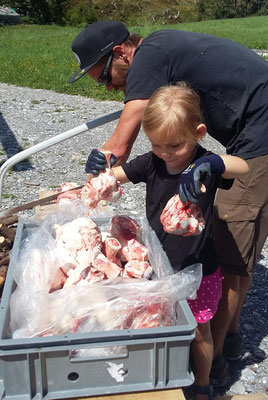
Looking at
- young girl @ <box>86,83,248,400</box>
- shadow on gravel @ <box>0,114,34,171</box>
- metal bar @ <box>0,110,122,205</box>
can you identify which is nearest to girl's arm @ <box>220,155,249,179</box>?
young girl @ <box>86,83,248,400</box>

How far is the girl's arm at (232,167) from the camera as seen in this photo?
203 cm

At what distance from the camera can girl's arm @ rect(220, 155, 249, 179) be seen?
6.66 ft

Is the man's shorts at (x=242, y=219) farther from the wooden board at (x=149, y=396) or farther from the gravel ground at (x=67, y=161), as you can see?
the wooden board at (x=149, y=396)

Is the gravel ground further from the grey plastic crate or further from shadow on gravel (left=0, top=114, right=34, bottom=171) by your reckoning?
the grey plastic crate

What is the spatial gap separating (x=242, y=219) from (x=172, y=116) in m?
0.78

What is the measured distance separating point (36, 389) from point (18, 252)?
651 mm

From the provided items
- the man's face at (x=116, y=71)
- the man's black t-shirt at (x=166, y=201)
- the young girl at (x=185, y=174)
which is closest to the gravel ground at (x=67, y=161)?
the young girl at (x=185, y=174)

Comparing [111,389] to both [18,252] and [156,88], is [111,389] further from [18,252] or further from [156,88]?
[156,88]

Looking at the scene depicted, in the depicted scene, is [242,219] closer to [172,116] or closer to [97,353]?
[172,116]

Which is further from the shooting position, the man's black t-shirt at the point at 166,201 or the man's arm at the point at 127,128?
the man's arm at the point at 127,128

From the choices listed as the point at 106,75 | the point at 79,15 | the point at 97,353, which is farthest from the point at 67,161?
the point at 79,15

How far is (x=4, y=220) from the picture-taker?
3660 mm

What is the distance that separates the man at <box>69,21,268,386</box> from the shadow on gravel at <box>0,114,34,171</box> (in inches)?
157

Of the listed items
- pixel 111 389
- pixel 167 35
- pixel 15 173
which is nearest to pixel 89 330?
pixel 111 389
